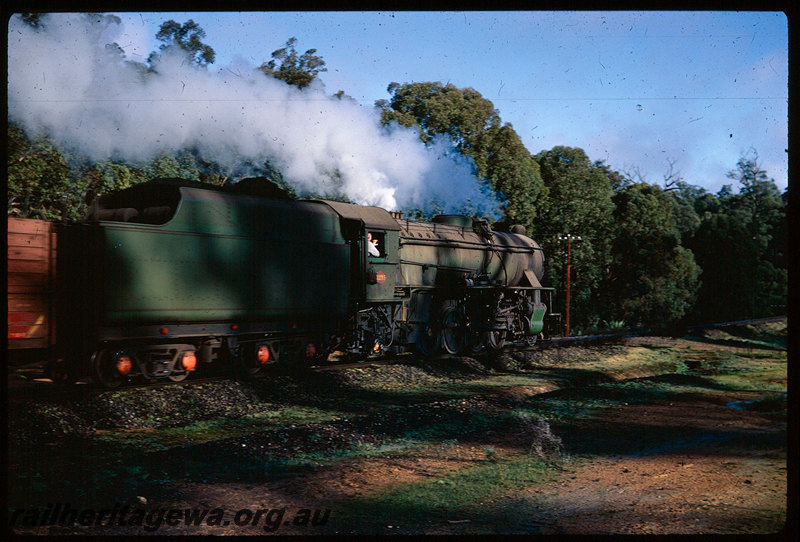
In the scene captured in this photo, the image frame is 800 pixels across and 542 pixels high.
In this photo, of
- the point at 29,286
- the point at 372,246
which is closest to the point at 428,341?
the point at 372,246

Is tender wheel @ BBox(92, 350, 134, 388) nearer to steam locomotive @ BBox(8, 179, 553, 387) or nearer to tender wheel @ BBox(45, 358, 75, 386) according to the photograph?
steam locomotive @ BBox(8, 179, 553, 387)

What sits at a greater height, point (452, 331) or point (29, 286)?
point (29, 286)

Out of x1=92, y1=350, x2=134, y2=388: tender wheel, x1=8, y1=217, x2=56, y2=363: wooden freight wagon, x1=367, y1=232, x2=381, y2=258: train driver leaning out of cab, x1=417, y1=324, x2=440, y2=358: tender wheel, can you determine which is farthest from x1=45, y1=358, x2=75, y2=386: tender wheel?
x1=417, y1=324, x2=440, y2=358: tender wheel

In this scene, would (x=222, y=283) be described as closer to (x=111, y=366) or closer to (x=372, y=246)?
(x=111, y=366)

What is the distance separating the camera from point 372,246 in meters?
14.4

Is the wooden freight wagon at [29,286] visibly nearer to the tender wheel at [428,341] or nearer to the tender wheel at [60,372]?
the tender wheel at [60,372]

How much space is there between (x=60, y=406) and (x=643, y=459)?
763 cm

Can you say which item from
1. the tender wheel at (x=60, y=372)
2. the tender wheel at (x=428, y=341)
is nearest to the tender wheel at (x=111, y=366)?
the tender wheel at (x=60, y=372)

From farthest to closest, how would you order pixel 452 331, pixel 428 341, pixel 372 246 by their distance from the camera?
pixel 452 331, pixel 428 341, pixel 372 246

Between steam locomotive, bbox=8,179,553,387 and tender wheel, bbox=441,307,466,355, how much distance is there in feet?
0.14

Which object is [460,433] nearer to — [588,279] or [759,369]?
[759,369]

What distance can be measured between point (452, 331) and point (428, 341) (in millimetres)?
942

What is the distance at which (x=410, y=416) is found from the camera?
9391mm
